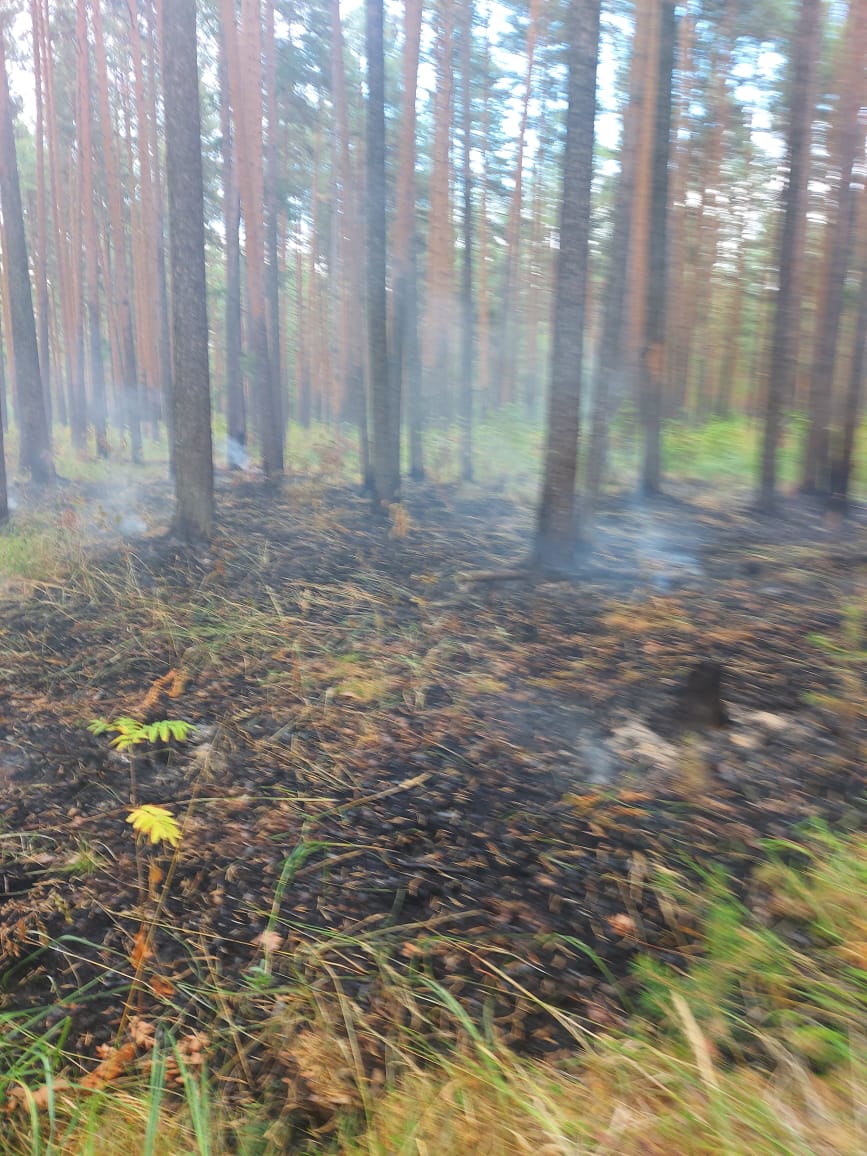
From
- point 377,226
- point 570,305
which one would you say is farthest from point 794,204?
point 377,226

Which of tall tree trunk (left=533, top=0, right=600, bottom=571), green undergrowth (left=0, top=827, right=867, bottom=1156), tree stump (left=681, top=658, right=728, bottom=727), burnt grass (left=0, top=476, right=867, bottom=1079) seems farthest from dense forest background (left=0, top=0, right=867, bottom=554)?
green undergrowth (left=0, top=827, right=867, bottom=1156)

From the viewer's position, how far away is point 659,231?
10.3 m

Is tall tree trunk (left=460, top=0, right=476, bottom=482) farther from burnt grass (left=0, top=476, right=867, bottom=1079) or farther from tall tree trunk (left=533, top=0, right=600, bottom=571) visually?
burnt grass (left=0, top=476, right=867, bottom=1079)

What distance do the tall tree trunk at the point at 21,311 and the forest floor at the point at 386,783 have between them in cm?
675

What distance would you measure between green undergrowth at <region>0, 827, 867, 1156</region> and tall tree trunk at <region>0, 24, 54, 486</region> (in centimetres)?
1158

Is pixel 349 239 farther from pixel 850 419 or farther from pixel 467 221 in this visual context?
pixel 850 419

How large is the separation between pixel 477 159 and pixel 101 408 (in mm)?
12346

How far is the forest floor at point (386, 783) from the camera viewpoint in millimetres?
2854

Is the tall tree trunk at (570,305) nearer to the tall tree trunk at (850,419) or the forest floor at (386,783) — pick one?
the forest floor at (386,783)

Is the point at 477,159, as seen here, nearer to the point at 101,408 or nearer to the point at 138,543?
the point at 101,408

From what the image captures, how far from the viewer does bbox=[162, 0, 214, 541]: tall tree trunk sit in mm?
7852

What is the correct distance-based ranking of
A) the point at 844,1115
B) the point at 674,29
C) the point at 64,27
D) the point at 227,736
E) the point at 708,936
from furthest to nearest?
the point at 64,27, the point at 674,29, the point at 227,736, the point at 708,936, the point at 844,1115

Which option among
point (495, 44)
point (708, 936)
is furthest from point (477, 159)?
point (708, 936)

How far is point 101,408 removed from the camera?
2280 cm
